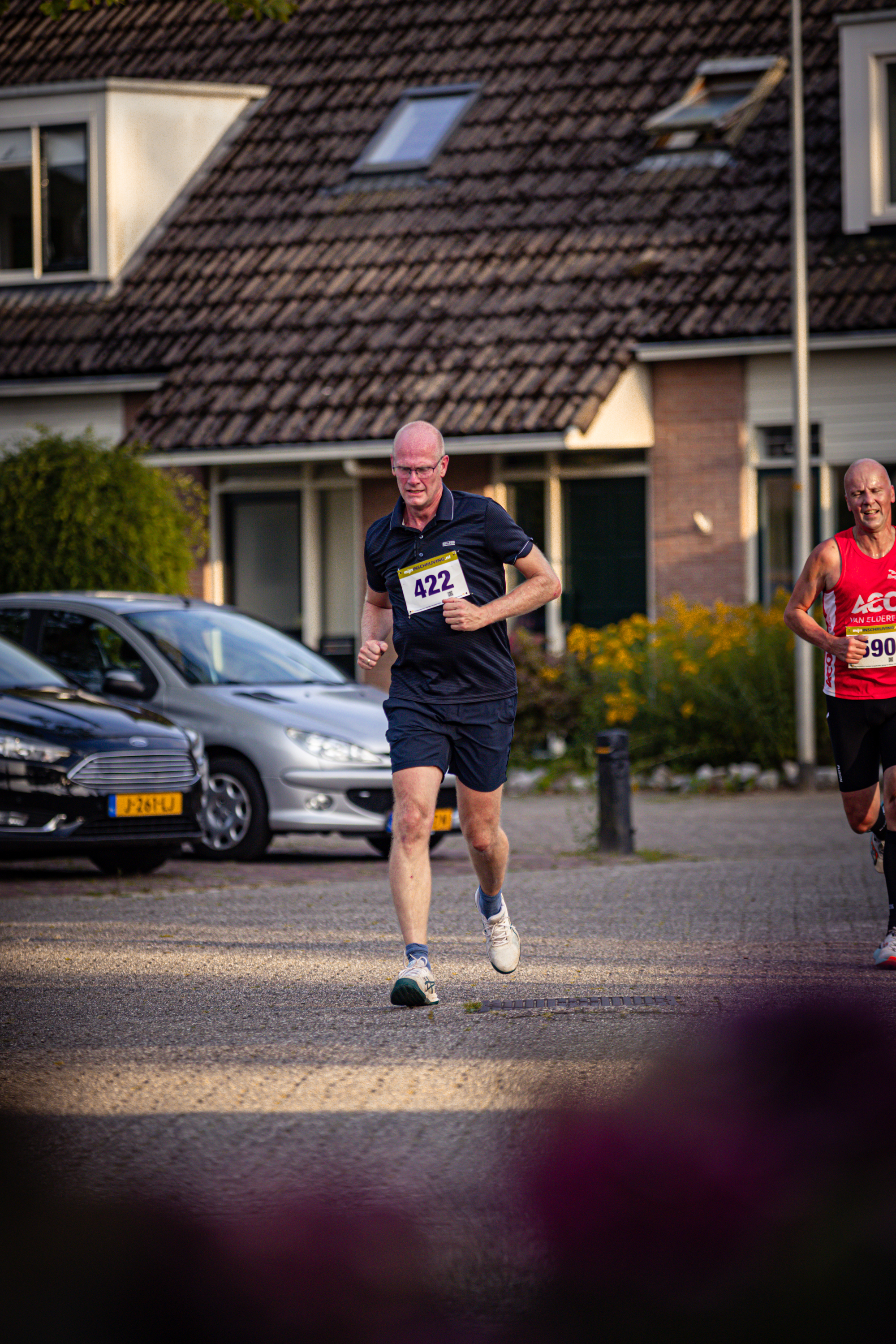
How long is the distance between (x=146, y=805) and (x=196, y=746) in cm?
54

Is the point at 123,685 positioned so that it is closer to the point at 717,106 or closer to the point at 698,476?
the point at 698,476

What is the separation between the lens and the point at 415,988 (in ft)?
23.0

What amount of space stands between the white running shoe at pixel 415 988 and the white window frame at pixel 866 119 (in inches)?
572

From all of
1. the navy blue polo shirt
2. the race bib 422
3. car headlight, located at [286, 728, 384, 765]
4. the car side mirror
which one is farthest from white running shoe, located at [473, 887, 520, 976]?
the car side mirror

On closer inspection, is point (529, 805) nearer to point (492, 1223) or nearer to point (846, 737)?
point (846, 737)

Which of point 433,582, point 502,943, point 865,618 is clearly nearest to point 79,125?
point 865,618

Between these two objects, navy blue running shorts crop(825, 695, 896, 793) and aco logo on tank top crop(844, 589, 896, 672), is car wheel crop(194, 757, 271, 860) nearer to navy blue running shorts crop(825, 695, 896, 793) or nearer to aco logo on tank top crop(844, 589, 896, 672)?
navy blue running shorts crop(825, 695, 896, 793)

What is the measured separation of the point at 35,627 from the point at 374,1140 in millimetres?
8846

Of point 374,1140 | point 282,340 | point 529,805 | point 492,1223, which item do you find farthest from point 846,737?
point 282,340

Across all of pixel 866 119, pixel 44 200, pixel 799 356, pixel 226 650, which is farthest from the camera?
pixel 44 200

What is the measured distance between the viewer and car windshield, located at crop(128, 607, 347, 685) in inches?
522

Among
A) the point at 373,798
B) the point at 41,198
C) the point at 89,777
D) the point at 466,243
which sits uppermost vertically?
the point at 41,198

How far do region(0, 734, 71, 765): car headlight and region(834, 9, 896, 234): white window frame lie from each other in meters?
11.6

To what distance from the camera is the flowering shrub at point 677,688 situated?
1777 centimetres
